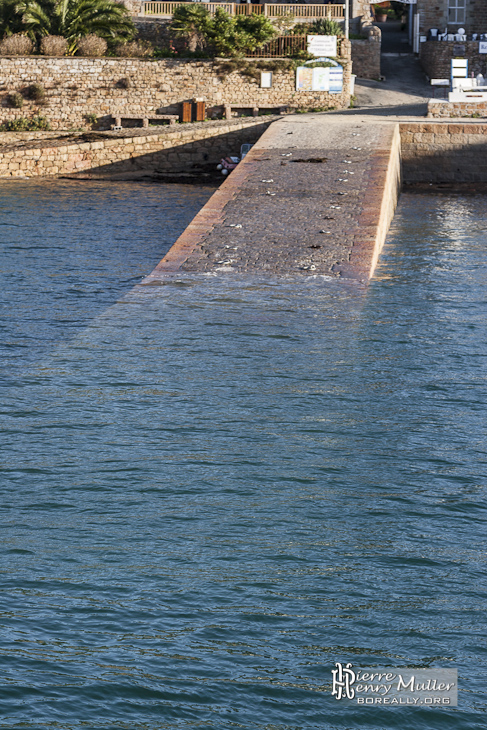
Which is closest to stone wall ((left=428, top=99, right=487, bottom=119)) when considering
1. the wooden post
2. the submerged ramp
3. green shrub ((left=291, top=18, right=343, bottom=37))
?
the submerged ramp

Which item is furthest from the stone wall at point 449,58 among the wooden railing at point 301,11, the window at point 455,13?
the wooden railing at point 301,11

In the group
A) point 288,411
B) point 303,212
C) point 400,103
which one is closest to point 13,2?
point 400,103

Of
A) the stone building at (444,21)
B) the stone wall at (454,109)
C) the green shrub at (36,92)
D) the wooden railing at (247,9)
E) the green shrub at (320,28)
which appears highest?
the stone building at (444,21)

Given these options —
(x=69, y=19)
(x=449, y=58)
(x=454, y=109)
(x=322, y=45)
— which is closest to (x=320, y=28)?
(x=322, y=45)

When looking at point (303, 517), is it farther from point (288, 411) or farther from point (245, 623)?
point (288, 411)

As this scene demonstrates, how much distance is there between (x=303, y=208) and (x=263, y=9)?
20280mm

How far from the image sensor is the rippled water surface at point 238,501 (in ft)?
20.4

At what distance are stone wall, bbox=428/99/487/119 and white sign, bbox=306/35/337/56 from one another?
7.13m

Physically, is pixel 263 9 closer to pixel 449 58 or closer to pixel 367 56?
pixel 367 56

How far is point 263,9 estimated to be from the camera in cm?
3825

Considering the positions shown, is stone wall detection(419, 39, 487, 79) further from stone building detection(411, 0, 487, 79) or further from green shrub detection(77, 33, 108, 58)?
green shrub detection(77, 33, 108, 58)

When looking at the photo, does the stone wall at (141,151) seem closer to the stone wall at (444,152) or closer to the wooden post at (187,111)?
the wooden post at (187,111)

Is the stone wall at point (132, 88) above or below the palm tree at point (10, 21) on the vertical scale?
below

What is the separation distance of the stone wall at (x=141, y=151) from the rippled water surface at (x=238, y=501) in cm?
1583
